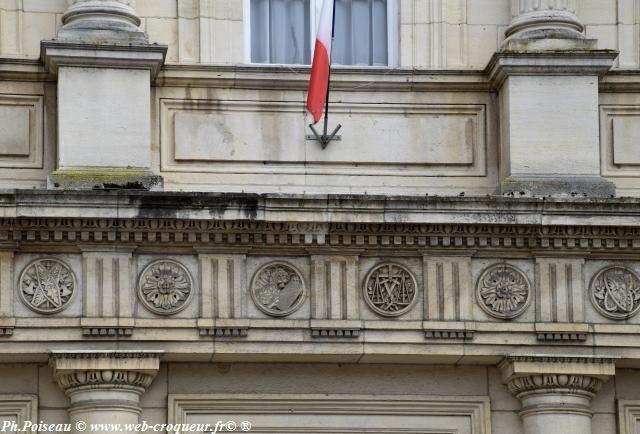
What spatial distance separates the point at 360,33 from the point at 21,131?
13.0ft

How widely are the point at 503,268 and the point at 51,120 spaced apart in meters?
5.09

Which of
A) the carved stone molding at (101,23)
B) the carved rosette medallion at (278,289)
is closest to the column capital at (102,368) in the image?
the carved rosette medallion at (278,289)

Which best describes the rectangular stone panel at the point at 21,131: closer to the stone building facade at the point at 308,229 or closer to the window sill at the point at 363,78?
the stone building facade at the point at 308,229

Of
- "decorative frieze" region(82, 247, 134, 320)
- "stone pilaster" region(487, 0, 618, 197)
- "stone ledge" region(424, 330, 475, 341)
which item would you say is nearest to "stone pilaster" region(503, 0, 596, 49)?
"stone pilaster" region(487, 0, 618, 197)

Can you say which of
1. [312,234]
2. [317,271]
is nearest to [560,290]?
[317,271]

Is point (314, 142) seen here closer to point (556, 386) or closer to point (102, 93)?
point (102, 93)

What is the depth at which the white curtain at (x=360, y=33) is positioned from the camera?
2258 centimetres

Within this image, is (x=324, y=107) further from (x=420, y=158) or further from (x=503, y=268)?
(x=503, y=268)

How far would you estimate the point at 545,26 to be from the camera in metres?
22.0

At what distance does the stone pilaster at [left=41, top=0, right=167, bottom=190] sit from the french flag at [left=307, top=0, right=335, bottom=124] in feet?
5.31

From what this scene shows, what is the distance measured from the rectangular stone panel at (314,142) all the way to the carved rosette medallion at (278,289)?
1.28m

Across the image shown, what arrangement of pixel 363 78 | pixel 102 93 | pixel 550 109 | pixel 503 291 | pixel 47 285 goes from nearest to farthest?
pixel 47 285, pixel 102 93, pixel 503 291, pixel 550 109, pixel 363 78

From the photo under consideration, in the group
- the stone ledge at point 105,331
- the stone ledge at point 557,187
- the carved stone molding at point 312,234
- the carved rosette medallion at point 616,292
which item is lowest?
the stone ledge at point 105,331

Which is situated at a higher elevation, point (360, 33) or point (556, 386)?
point (360, 33)
